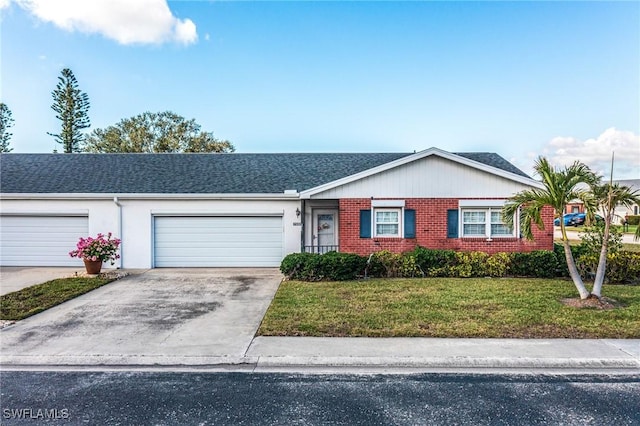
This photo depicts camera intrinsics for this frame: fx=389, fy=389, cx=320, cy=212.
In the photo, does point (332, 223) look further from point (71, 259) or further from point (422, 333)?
point (71, 259)

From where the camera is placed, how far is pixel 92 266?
1247 centimetres

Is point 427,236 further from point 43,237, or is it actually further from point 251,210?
point 43,237

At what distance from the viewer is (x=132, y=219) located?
14328mm

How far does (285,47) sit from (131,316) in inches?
514

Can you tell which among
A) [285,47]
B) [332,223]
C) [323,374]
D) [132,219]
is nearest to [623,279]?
[332,223]

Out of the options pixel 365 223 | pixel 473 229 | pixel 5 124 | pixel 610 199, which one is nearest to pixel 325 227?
pixel 365 223

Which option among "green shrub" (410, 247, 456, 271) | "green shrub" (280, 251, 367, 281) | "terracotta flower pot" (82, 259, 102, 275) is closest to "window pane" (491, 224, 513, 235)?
"green shrub" (410, 247, 456, 271)

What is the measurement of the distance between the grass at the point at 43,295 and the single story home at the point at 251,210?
9.52ft

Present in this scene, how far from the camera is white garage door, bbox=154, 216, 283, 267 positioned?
14.6 metres

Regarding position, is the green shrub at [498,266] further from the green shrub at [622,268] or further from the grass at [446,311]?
the green shrub at [622,268]

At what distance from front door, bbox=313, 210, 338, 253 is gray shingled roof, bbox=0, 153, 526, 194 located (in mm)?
1259

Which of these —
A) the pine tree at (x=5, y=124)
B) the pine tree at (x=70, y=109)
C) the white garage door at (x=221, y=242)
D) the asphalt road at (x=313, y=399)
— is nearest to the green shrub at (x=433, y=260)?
the white garage door at (x=221, y=242)

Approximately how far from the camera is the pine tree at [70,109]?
39625mm

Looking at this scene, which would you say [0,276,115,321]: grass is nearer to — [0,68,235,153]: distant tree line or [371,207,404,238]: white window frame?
[371,207,404,238]: white window frame
